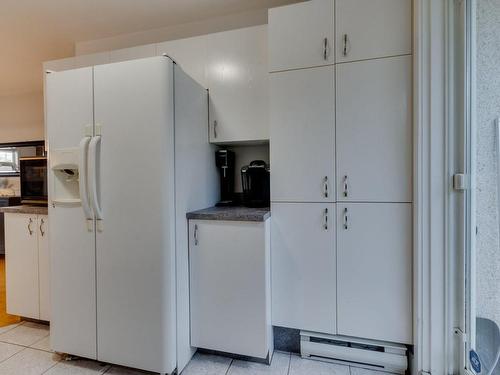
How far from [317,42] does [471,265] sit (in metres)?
1.54

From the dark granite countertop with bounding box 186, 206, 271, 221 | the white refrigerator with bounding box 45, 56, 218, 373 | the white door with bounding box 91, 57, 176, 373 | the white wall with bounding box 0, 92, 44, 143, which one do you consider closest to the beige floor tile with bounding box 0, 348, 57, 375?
the white refrigerator with bounding box 45, 56, 218, 373

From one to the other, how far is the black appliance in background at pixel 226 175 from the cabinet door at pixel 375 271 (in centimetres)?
96

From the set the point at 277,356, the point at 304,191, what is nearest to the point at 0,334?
the point at 277,356

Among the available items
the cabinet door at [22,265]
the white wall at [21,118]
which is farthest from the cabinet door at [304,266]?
the white wall at [21,118]

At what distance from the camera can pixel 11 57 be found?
3.10 metres

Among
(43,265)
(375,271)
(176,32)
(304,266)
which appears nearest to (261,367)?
(304,266)

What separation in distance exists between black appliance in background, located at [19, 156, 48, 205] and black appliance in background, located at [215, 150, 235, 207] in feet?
5.03

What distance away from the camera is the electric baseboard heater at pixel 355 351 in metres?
1.58

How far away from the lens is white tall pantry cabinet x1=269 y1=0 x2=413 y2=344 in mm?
1530

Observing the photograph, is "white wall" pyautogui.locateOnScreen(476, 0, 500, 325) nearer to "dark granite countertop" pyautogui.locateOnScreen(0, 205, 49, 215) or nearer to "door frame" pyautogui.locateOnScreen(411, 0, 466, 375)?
"door frame" pyautogui.locateOnScreen(411, 0, 466, 375)

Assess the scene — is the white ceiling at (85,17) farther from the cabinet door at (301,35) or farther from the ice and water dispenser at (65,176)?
the ice and water dispenser at (65,176)

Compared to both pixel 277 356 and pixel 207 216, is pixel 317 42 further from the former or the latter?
pixel 277 356

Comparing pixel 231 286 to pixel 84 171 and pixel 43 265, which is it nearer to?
pixel 84 171

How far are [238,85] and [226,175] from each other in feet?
2.41
